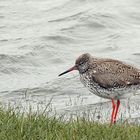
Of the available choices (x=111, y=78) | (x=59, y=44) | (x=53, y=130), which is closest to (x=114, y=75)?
(x=111, y=78)

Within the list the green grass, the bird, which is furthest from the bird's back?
the green grass

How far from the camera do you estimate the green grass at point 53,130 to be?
6.28 meters

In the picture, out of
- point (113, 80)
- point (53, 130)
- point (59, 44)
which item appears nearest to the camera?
point (53, 130)

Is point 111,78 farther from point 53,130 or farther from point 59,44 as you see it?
point 59,44

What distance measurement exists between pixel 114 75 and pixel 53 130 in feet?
8.42

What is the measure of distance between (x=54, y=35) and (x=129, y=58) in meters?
2.77

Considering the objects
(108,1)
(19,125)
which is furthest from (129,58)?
(19,125)

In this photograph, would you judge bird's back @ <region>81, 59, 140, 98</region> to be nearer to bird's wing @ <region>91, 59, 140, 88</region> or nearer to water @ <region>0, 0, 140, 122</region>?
bird's wing @ <region>91, 59, 140, 88</region>

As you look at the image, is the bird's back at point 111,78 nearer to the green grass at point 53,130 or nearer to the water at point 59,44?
the water at point 59,44

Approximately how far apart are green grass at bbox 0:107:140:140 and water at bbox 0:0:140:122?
11.2 ft

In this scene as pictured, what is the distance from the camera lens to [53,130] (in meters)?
6.61

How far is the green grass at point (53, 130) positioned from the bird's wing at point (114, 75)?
1.81m

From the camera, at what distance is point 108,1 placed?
19.3 metres

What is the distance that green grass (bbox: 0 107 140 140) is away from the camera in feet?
20.6
